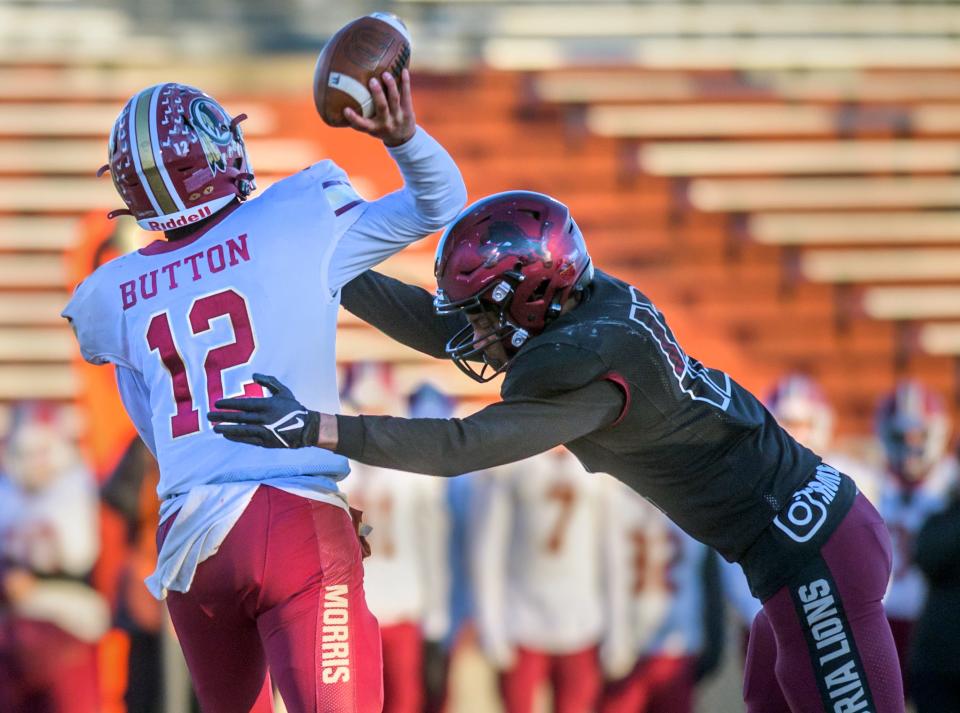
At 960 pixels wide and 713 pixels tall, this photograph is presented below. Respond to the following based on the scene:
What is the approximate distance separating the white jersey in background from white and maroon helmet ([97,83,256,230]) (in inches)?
2.3

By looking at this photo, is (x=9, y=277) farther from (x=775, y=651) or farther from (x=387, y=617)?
(x=775, y=651)

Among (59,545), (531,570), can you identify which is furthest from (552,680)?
(59,545)

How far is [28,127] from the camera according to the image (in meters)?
7.23

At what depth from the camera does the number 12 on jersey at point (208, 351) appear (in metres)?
2.83

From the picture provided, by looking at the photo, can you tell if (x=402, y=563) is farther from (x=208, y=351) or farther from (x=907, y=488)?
(x=208, y=351)

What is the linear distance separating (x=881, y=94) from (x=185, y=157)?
5.65 metres

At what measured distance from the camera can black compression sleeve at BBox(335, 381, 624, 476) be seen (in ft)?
8.93

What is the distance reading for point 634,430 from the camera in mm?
3014

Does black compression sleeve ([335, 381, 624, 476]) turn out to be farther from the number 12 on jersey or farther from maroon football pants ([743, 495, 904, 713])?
maroon football pants ([743, 495, 904, 713])

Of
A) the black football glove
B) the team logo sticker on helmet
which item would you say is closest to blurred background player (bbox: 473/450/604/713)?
the team logo sticker on helmet

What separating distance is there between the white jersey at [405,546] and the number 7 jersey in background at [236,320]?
2921 mm

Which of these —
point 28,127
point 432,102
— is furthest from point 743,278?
point 28,127

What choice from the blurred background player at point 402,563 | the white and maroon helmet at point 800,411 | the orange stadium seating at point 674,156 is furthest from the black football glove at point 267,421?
the orange stadium seating at point 674,156

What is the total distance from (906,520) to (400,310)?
340 centimetres
